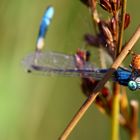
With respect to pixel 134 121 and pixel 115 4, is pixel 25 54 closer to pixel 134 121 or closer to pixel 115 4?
pixel 134 121

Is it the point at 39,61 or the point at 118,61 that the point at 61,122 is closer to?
the point at 39,61

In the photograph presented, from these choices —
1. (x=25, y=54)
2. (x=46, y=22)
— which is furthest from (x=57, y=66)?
(x=25, y=54)

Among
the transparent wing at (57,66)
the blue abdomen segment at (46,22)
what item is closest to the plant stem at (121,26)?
the transparent wing at (57,66)

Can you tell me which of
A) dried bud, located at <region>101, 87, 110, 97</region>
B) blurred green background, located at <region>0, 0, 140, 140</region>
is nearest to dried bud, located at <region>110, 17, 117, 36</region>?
dried bud, located at <region>101, 87, 110, 97</region>

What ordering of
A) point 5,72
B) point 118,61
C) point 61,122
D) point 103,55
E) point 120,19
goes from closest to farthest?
point 118,61 → point 120,19 → point 103,55 → point 5,72 → point 61,122

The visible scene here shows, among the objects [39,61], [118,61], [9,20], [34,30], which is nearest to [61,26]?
[34,30]

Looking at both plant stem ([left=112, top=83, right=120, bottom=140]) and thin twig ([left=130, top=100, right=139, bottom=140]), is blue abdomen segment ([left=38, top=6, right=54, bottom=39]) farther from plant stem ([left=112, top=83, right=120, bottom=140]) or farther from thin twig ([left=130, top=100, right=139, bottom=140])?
thin twig ([left=130, top=100, right=139, bottom=140])

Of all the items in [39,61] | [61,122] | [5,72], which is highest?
[39,61]
